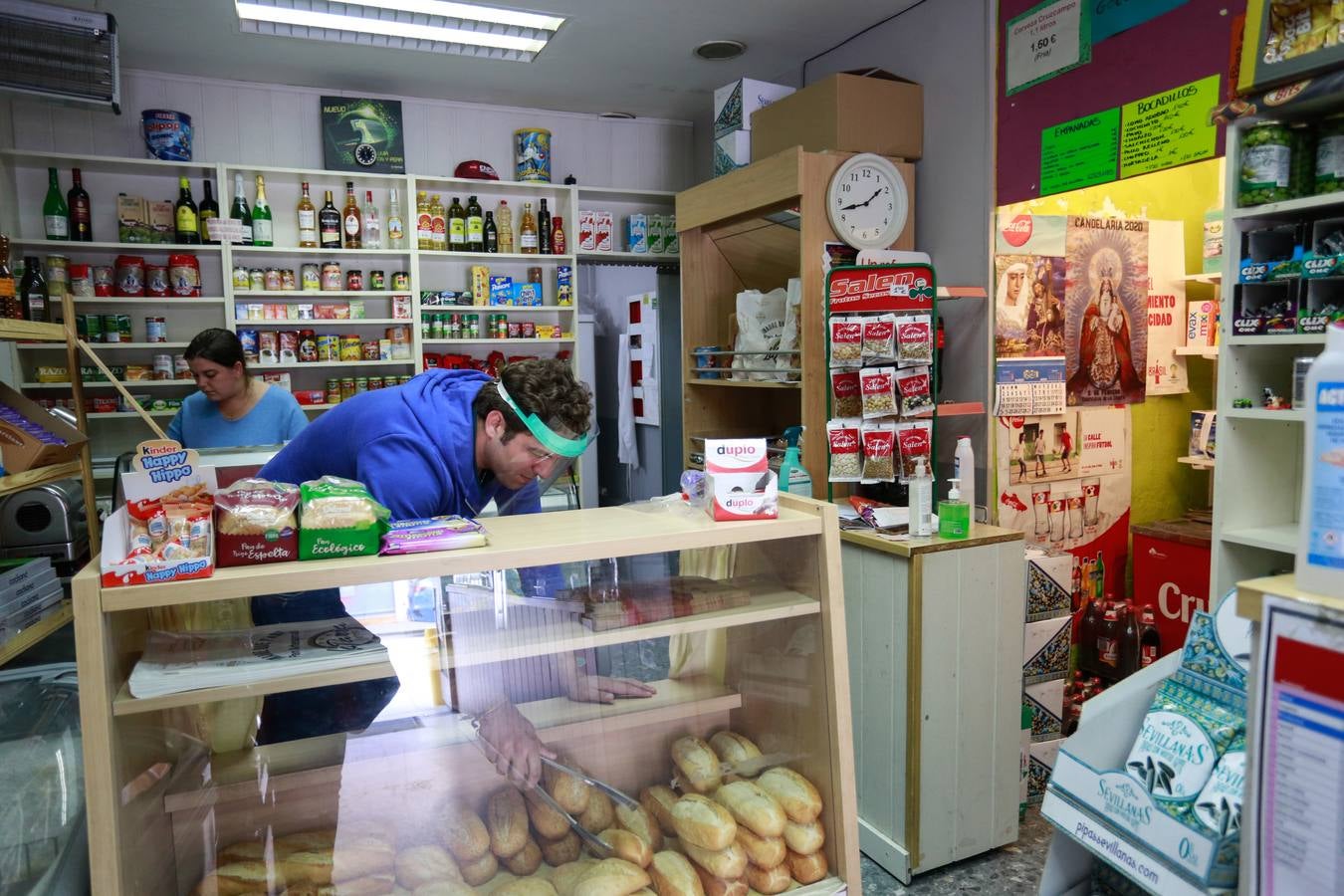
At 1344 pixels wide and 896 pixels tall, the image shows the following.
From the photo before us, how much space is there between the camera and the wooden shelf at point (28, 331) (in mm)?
2670

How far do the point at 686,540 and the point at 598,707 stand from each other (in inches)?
15.1

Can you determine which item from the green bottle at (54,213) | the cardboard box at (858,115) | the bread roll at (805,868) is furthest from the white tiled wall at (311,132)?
the bread roll at (805,868)

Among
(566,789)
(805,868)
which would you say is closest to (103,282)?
(566,789)

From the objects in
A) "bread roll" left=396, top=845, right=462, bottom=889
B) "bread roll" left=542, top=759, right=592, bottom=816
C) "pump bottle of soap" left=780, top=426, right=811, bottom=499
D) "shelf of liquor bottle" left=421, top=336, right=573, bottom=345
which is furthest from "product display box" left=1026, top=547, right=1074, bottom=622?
"shelf of liquor bottle" left=421, top=336, right=573, bottom=345

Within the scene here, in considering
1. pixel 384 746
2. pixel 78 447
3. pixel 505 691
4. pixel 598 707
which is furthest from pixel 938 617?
pixel 78 447

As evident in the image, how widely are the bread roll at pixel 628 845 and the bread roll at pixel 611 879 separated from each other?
13mm

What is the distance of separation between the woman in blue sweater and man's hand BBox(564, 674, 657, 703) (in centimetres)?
286

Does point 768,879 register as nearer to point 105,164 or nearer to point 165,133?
point 165,133

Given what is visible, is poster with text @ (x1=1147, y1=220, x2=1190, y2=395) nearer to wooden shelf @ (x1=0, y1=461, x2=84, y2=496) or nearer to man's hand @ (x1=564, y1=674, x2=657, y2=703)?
man's hand @ (x1=564, y1=674, x2=657, y2=703)

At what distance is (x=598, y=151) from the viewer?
5512 mm

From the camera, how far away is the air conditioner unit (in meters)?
3.46

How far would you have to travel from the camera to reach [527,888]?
4.49 feet

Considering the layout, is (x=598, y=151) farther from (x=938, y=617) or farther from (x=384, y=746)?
(x=384, y=746)

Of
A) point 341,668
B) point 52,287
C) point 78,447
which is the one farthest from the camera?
point 52,287
